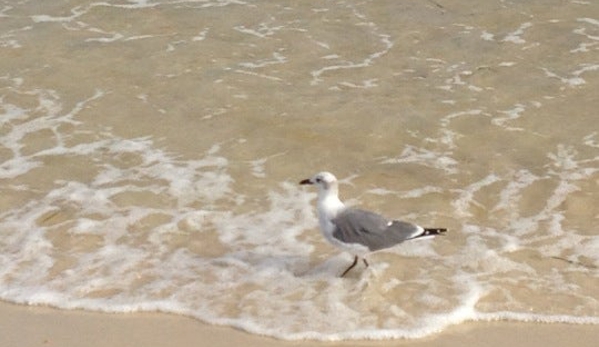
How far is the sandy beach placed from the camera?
5.05 meters

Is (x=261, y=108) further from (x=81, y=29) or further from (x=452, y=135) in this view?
(x=81, y=29)

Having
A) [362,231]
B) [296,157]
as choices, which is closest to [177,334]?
[362,231]

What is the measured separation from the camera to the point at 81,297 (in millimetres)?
5574

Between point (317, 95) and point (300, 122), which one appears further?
point (317, 95)

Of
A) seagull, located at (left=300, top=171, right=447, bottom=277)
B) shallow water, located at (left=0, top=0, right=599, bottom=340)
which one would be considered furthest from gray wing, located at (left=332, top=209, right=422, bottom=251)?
shallow water, located at (left=0, top=0, right=599, bottom=340)

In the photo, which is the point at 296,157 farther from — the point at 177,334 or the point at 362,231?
the point at 177,334

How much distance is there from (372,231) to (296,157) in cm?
213

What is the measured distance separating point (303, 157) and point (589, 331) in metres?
3.03

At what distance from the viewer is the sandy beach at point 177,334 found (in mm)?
5047

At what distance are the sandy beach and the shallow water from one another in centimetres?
8

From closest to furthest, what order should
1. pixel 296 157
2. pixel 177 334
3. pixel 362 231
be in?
1. pixel 177 334
2. pixel 362 231
3. pixel 296 157

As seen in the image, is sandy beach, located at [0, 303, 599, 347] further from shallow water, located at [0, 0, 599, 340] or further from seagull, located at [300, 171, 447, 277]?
seagull, located at [300, 171, 447, 277]

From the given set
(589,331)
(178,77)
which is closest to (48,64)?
(178,77)

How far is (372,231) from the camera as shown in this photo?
562 cm
